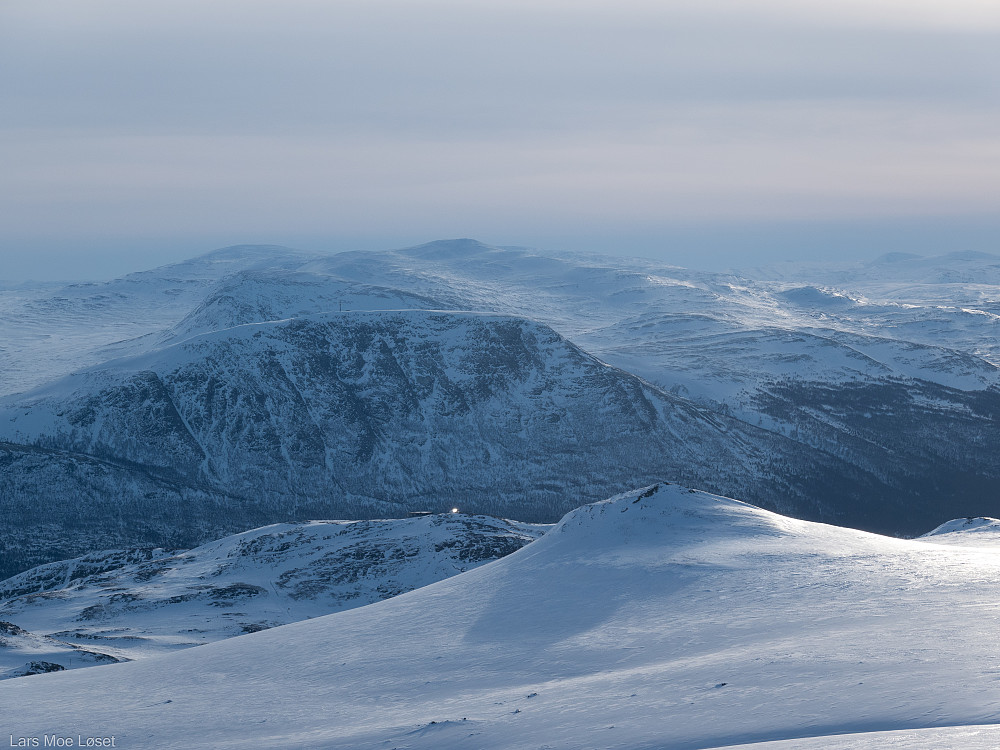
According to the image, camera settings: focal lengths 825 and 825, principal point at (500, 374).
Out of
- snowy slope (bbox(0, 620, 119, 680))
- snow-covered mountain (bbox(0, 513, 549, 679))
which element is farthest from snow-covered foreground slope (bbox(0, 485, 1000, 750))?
snow-covered mountain (bbox(0, 513, 549, 679))

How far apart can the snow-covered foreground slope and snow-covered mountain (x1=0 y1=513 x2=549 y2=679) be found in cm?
3995

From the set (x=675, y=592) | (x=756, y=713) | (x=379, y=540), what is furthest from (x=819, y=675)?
(x=379, y=540)

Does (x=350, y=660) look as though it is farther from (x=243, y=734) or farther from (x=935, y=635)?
(x=935, y=635)

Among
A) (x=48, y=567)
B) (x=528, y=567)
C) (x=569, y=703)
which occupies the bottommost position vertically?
(x=48, y=567)

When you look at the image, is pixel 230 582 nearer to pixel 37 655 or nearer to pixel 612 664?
pixel 37 655

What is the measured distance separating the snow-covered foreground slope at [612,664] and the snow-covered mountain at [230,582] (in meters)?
40.0

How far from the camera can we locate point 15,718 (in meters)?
38.8

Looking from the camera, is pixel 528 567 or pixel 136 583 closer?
pixel 528 567

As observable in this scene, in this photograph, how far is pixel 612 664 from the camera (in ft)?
129

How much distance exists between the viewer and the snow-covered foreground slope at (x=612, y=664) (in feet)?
94.3

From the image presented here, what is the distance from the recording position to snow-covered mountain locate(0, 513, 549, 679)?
92.8m

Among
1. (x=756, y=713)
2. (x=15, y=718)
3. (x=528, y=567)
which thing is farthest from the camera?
(x=528, y=567)

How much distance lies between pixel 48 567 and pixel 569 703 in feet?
446

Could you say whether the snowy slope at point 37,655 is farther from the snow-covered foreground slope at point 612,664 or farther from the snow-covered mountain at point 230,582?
the snow-covered foreground slope at point 612,664
